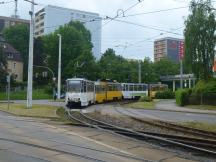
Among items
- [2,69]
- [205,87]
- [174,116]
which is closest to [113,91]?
[205,87]

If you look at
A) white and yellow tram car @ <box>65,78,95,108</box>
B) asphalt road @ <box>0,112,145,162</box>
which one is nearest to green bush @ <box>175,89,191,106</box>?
white and yellow tram car @ <box>65,78,95,108</box>

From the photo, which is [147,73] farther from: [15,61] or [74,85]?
[74,85]

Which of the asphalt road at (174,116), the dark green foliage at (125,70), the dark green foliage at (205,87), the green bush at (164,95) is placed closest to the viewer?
the asphalt road at (174,116)

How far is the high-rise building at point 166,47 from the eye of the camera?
10388cm

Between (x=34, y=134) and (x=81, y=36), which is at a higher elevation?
(x=81, y=36)

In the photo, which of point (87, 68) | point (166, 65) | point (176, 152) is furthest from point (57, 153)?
point (166, 65)

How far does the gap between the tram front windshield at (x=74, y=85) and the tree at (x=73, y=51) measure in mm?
48303

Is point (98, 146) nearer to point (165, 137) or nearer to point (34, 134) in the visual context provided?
point (165, 137)

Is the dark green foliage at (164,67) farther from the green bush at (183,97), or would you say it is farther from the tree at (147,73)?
the green bush at (183,97)

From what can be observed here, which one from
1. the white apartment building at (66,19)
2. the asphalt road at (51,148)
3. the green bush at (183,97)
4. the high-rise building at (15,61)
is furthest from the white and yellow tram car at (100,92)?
the high-rise building at (15,61)

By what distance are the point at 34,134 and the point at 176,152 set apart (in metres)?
6.65

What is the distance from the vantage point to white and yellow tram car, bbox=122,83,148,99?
65.1 meters

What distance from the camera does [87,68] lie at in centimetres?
9619

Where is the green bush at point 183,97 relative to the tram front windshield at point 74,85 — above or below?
below
